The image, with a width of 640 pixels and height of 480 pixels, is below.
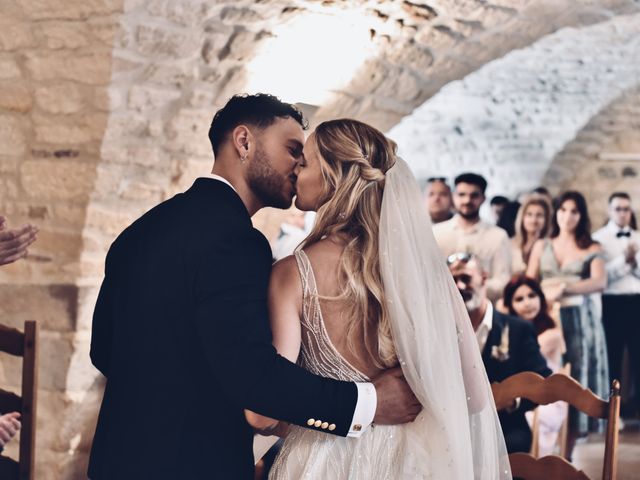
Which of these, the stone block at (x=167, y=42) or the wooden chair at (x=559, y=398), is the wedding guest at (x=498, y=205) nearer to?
the stone block at (x=167, y=42)

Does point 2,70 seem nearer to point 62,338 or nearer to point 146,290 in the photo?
point 62,338

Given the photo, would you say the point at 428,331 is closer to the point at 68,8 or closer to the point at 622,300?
the point at 68,8

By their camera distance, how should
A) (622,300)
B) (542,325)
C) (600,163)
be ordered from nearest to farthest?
1. (542,325)
2. (622,300)
3. (600,163)

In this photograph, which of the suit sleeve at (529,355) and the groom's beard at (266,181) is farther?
the suit sleeve at (529,355)

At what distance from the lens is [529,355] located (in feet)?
13.3

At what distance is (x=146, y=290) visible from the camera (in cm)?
200

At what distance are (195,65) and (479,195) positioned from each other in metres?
2.78

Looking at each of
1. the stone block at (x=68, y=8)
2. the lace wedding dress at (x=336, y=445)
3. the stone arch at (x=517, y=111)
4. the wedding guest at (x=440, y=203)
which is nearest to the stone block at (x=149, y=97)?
the stone block at (x=68, y=8)

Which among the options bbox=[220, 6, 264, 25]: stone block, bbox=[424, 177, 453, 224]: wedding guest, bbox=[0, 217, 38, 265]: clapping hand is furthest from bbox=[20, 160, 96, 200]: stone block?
bbox=[424, 177, 453, 224]: wedding guest

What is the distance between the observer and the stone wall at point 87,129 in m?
3.59

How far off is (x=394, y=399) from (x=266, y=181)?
0.56m

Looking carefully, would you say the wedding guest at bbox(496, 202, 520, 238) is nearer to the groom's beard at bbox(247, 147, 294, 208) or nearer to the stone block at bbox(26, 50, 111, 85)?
the stone block at bbox(26, 50, 111, 85)

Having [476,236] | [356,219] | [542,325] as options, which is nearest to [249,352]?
[356,219]

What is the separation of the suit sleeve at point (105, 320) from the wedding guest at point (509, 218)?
200 inches
